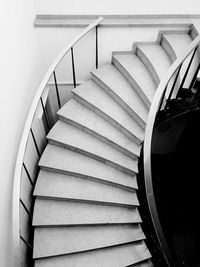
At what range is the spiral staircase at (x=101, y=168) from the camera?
3312 mm

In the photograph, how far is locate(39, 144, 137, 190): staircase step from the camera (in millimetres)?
3592

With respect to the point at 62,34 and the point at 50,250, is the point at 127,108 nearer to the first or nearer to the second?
the point at 62,34

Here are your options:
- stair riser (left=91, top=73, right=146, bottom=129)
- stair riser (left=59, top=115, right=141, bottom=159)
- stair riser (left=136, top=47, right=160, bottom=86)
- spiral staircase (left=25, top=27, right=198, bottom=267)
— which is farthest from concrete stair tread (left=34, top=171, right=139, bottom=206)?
stair riser (left=136, top=47, right=160, bottom=86)

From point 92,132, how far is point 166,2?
240cm

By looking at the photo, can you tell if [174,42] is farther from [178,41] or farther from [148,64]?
[148,64]

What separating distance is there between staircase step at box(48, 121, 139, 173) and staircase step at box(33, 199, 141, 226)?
0.61 meters

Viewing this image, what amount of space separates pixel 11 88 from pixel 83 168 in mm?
1461

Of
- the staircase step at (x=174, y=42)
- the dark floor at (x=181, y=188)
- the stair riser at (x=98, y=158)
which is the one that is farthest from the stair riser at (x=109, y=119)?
the dark floor at (x=181, y=188)

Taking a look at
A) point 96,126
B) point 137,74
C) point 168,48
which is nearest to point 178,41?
point 168,48

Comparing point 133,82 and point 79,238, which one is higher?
point 133,82

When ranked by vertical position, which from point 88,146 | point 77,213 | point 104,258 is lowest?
point 104,258

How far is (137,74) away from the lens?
4047 millimetres

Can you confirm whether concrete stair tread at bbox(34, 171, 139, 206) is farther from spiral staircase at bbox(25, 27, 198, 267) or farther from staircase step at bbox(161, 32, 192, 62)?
staircase step at bbox(161, 32, 192, 62)

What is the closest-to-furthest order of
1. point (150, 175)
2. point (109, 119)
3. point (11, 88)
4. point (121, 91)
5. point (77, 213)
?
point (150, 175)
point (11, 88)
point (77, 213)
point (109, 119)
point (121, 91)
